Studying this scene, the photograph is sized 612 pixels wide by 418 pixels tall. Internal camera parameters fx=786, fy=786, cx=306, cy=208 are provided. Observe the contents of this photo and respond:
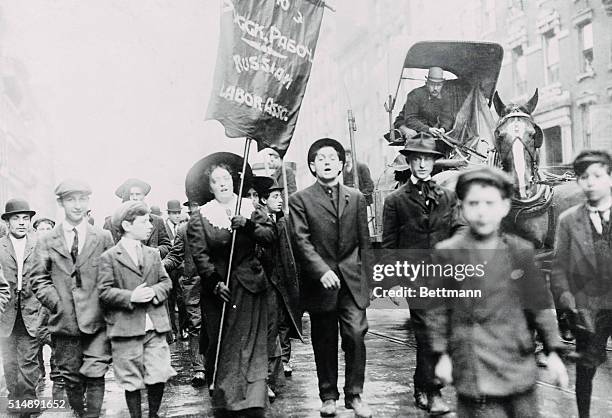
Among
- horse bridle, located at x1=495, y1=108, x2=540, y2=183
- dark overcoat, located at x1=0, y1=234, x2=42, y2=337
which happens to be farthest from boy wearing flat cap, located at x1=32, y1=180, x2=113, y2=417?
horse bridle, located at x1=495, y1=108, x2=540, y2=183

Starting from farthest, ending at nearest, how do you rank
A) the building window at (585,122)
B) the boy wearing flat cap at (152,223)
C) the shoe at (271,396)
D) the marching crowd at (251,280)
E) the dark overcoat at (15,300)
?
the building window at (585,122), the boy wearing flat cap at (152,223), the dark overcoat at (15,300), the shoe at (271,396), the marching crowd at (251,280)

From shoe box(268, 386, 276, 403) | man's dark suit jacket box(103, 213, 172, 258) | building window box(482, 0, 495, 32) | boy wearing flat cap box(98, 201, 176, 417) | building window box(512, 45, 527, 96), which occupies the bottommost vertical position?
shoe box(268, 386, 276, 403)

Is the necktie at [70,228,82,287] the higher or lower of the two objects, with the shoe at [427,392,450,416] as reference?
higher

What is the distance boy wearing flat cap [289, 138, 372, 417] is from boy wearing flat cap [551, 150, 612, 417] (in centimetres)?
119

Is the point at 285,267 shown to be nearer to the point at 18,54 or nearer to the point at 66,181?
the point at 66,181

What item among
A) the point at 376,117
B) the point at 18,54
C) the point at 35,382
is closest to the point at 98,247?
the point at 35,382

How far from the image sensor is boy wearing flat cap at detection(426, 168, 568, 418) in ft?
10.5

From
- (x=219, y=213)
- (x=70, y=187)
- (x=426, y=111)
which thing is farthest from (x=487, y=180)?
(x=426, y=111)

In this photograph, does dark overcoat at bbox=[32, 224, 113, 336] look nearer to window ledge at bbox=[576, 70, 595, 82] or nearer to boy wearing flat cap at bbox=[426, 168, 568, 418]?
boy wearing flat cap at bbox=[426, 168, 568, 418]

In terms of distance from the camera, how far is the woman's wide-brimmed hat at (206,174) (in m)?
5.20

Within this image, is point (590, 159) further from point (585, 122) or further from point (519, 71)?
point (585, 122)

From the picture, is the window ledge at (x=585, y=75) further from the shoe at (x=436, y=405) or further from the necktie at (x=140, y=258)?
the necktie at (x=140, y=258)

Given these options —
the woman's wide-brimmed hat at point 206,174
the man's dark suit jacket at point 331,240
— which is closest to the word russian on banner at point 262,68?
the woman's wide-brimmed hat at point 206,174

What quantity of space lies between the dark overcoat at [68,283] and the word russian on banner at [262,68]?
4.07 ft
